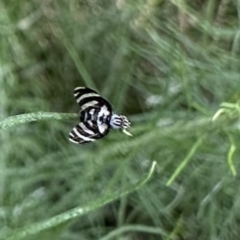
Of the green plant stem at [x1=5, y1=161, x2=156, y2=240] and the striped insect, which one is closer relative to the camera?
the green plant stem at [x1=5, y1=161, x2=156, y2=240]

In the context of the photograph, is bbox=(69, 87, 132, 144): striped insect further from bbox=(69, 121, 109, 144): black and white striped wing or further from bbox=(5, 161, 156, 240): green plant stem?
bbox=(5, 161, 156, 240): green plant stem

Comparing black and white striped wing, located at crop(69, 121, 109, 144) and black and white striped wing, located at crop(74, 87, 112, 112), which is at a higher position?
black and white striped wing, located at crop(74, 87, 112, 112)

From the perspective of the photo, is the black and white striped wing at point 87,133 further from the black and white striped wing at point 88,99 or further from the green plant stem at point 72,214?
the green plant stem at point 72,214

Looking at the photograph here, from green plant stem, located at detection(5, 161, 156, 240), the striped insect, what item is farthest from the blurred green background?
green plant stem, located at detection(5, 161, 156, 240)

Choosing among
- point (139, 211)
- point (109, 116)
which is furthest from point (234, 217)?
point (109, 116)

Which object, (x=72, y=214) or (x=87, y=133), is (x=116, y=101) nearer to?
(x=87, y=133)

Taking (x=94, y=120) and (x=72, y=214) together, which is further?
(x=94, y=120)

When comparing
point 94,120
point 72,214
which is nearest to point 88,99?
point 94,120
